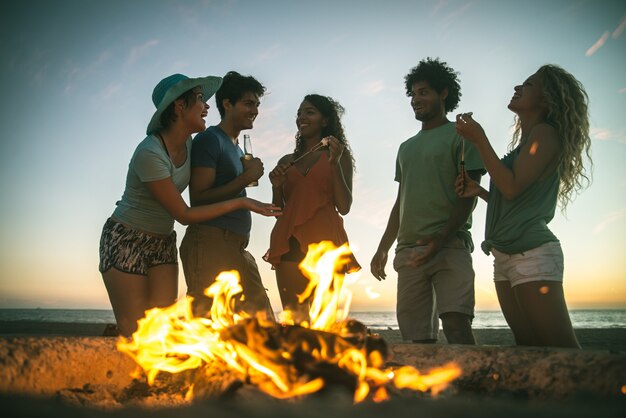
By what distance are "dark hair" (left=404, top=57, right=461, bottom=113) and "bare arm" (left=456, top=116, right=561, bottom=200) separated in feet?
4.56

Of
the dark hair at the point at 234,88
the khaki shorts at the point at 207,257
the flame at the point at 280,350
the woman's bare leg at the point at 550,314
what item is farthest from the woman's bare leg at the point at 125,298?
the woman's bare leg at the point at 550,314

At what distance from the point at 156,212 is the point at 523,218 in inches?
102

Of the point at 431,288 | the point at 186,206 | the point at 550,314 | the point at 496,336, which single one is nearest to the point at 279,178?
the point at 186,206

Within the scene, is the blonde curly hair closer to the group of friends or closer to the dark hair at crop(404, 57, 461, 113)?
the group of friends

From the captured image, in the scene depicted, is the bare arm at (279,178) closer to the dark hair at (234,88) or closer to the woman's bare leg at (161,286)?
the dark hair at (234,88)

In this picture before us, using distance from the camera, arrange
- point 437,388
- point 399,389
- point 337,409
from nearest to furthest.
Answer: point 337,409, point 399,389, point 437,388

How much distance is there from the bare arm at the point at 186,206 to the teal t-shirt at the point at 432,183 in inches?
46.9

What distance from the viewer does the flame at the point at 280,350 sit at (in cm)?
242

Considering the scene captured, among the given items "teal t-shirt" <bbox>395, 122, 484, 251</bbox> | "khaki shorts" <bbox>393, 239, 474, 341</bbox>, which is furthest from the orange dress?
"teal t-shirt" <bbox>395, 122, 484, 251</bbox>

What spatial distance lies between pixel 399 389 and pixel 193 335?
47.0 inches

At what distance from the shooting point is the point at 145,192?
146 inches

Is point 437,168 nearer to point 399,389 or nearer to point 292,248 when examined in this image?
point 292,248

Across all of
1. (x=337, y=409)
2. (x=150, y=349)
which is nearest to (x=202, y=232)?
(x=150, y=349)

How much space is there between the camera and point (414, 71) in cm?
480
